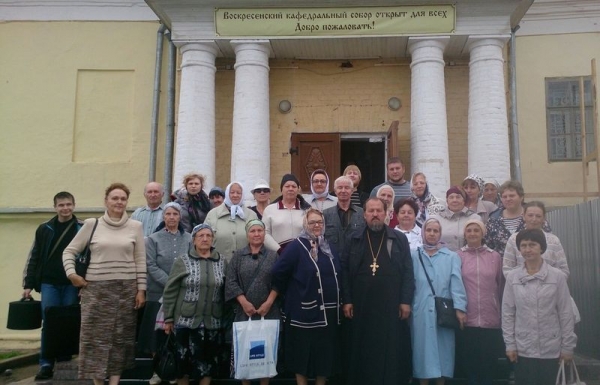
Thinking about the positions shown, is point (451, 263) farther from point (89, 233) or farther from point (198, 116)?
point (198, 116)

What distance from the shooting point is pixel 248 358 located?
5.31m

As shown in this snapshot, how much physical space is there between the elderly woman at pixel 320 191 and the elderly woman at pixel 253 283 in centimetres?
105

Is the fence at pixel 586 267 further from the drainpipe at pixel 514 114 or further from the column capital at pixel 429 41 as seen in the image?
the column capital at pixel 429 41

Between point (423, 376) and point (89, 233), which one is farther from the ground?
point (89, 233)

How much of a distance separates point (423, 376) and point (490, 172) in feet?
16.9

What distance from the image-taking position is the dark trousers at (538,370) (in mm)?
→ 4898

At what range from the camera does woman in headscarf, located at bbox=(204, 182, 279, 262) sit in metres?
6.30

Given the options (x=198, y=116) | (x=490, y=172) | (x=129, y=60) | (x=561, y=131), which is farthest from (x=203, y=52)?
(x=561, y=131)

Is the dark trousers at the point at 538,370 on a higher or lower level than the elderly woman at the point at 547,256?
lower

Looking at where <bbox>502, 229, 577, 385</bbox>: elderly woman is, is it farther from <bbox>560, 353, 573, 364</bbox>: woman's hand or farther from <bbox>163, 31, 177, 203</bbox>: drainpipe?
<bbox>163, 31, 177, 203</bbox>: drainpipe

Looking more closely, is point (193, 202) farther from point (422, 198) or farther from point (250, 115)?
point (250, 115)

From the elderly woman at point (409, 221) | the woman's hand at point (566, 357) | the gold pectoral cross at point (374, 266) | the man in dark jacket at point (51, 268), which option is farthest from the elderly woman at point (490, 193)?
the man in dark jacket at point (51, 268)

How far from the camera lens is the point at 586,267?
714cm

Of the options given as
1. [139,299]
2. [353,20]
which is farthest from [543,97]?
[139,299]
